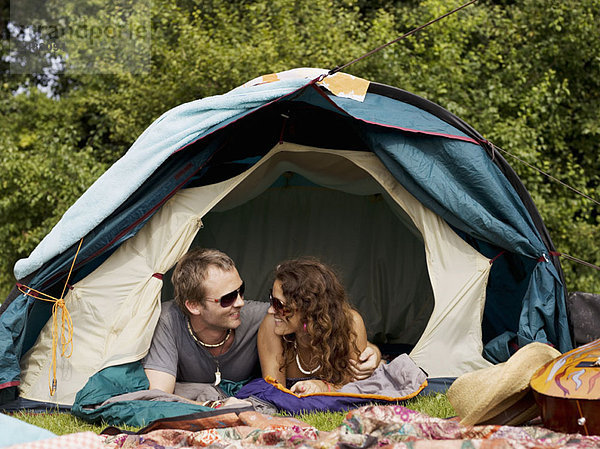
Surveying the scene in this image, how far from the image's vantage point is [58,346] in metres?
3.22

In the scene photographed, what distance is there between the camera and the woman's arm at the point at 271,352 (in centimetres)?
316

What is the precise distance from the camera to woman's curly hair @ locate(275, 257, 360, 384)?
307 centimetres

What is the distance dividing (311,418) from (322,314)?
46cm

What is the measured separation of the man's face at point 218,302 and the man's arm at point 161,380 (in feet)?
0.90

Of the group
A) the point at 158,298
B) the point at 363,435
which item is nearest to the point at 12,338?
the point at 158,298

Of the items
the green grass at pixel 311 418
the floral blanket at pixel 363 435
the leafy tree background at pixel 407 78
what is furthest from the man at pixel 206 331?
the leafy tree background at pixel 407 78

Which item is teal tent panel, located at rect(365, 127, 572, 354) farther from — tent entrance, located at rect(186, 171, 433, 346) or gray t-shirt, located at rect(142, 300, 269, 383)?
tent entrance, located at rect(186, 171, 433, 346)

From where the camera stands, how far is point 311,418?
2.77 meters

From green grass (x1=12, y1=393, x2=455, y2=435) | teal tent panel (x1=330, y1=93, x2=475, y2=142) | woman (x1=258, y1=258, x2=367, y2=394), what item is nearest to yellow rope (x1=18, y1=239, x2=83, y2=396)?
green grass (x1=12, y1=393, x2=455, y2=435)

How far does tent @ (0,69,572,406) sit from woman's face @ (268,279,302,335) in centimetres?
52

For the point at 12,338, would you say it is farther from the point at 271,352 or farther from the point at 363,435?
the point at 363,435

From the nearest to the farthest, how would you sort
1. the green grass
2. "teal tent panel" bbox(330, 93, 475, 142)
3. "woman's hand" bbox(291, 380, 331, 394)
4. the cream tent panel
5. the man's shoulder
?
the green grass
"woman's hand" bbox(291, 380, 331, 394)
the cream tent panel
the man's shoulder
"teal tent panel" bbox(330, 93, 475, 142)

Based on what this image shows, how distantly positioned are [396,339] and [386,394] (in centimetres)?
142

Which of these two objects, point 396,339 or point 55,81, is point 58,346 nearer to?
point 396,339
